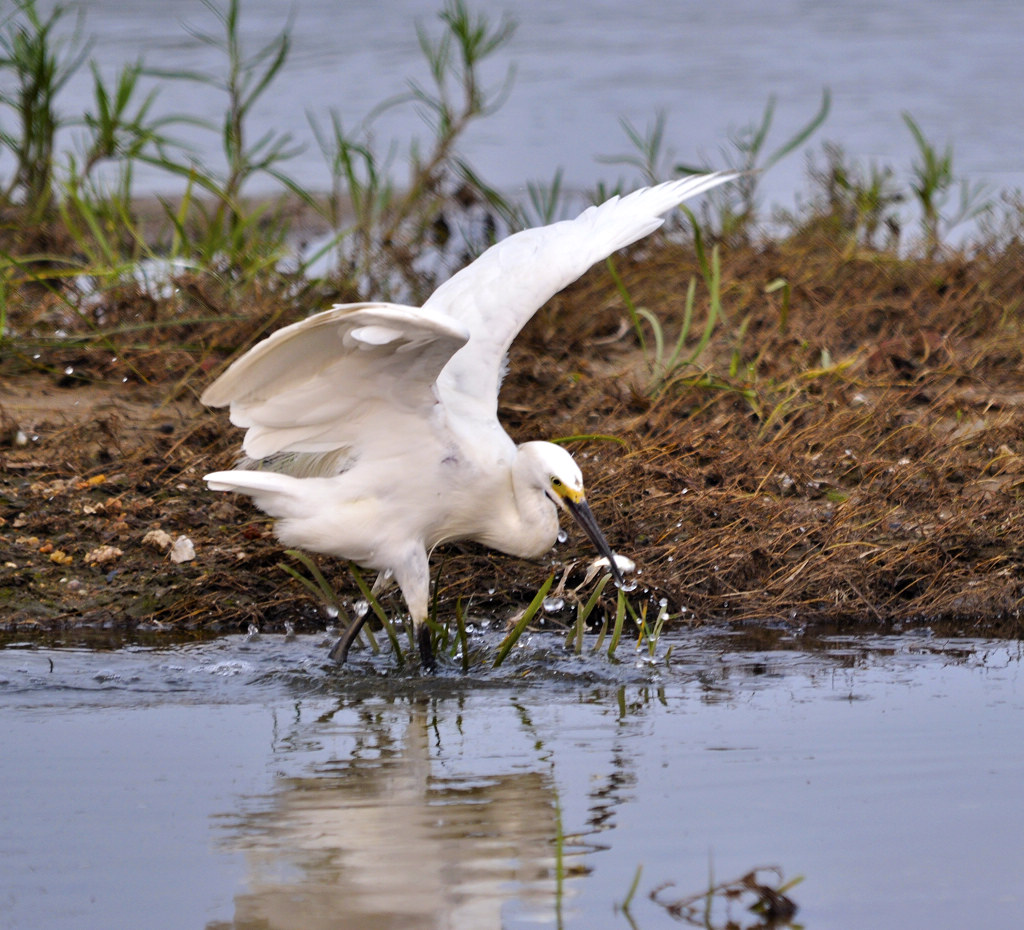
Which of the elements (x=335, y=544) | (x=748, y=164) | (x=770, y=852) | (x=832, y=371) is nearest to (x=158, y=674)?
(x=335, y=544)

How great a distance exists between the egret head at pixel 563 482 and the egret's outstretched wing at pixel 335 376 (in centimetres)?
35

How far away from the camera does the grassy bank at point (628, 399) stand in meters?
5.17

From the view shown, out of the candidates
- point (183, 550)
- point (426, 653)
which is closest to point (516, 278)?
point (426, 653)

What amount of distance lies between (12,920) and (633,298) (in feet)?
18.6

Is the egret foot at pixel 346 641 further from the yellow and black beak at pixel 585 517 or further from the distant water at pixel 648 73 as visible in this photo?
the distant water at pixel 648 73

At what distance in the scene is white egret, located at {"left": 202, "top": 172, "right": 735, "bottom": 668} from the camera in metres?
4.24

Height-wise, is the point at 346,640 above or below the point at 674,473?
below

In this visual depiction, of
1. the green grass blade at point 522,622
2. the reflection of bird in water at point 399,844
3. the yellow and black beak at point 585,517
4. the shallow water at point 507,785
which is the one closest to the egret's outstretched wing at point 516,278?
the yellow and black beak at point 585,517

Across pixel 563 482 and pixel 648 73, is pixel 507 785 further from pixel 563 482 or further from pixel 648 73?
pixel 648 73

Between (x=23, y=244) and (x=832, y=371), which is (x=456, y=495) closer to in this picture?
(x=832, y=371)

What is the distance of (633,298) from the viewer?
795 cm

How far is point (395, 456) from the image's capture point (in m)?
4.56

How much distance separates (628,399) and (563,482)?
2.06 m

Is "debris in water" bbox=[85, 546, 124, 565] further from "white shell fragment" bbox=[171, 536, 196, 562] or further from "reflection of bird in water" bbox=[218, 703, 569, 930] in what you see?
"reflection of bird in water" bbox=[218, 703, 569, 930]
